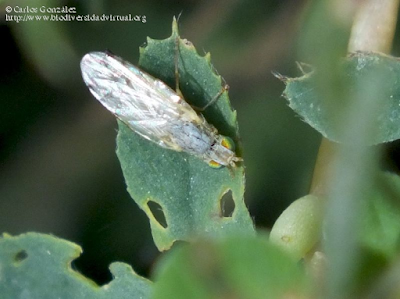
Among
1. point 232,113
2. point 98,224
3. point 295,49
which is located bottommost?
A: point 98,224

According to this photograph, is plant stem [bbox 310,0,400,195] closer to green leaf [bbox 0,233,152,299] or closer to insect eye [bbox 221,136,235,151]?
insect eye [bbox 221,136,235,151]

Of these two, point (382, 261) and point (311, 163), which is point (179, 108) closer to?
point (311, 163)

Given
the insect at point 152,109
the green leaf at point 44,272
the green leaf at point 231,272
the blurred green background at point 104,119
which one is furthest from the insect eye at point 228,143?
the green leaf at point 231,272

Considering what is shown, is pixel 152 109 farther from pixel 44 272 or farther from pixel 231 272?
pixel 231 272

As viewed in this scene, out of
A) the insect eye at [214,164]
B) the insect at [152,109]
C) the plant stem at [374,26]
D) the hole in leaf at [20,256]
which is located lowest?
the hole in leaf at [20,256]

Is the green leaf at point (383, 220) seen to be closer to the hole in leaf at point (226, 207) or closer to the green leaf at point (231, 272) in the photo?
the hole in leaf at point (226, 207)

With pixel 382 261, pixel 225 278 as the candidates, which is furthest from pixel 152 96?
pixel 225 278

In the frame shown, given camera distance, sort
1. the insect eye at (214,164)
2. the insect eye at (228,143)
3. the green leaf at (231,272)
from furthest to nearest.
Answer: the insect eye at (228,143), the insect eye at (214,164), the green leaf at (231,272)
